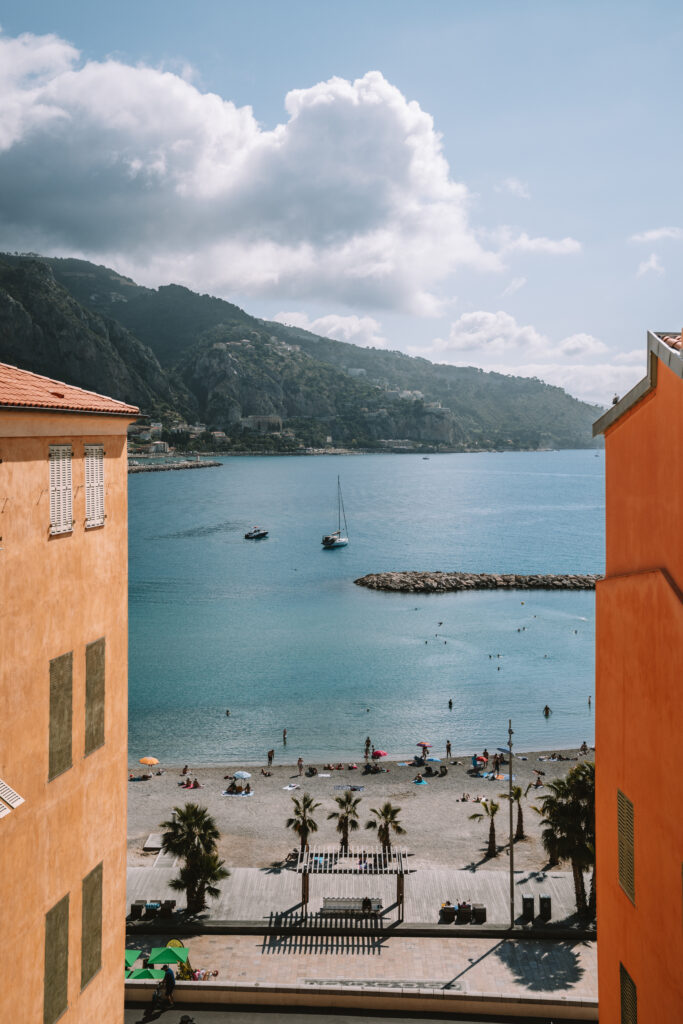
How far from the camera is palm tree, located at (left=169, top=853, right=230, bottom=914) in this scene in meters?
21.5

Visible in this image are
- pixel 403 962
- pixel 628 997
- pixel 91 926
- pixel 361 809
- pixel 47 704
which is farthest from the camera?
pixel 361 809

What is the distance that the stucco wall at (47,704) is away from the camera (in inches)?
296

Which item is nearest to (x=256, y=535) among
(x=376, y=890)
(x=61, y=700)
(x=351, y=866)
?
(x=376, y=890)

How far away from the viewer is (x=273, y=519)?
137000 mm

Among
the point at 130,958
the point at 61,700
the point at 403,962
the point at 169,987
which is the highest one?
the point at 61,700

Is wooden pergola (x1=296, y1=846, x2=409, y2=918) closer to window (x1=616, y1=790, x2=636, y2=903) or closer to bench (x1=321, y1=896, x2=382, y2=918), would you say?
bench (x1=321, y1=896, x2=382, y2=918)

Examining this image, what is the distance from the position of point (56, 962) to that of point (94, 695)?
A: 290 centimetres

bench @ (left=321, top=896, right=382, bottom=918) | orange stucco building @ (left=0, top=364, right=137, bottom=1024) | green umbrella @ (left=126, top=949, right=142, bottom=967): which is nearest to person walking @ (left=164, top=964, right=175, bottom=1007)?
green umbrella @ (left=126, top=949, right=142, bottom=967)

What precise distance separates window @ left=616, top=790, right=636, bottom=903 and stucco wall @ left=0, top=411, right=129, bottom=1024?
610 cm

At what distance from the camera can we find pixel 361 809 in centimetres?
3238

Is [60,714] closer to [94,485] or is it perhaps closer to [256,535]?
[94,485]

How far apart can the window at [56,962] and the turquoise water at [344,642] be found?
3279cm

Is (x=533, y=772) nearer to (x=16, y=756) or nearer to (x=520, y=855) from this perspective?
(x=520, y=855)

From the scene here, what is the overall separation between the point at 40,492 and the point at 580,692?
50952 mm
